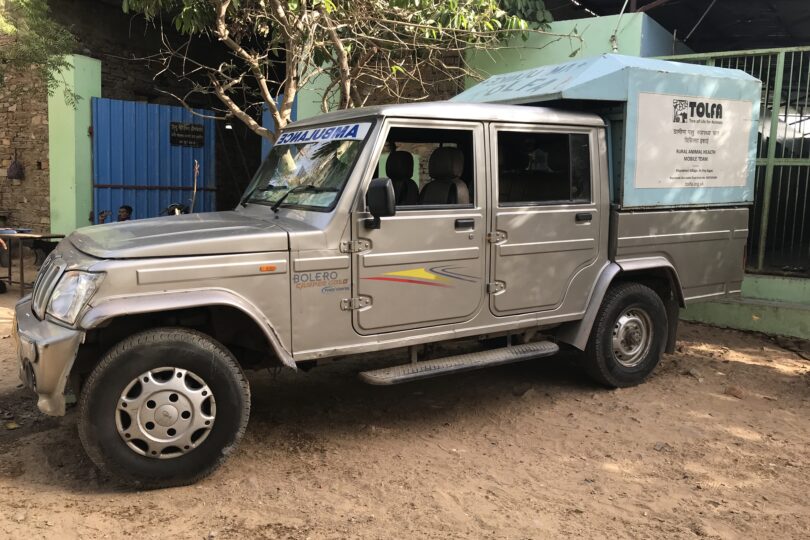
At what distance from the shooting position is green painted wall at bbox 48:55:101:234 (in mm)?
10492

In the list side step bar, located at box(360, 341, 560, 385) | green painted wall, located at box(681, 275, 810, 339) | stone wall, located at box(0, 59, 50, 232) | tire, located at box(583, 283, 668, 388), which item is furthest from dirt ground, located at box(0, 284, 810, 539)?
stone wall, located at box(0, 59, 50, 232)

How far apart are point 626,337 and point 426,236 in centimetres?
211

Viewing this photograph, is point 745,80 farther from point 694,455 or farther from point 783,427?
point 694,455

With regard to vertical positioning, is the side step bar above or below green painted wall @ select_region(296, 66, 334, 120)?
below

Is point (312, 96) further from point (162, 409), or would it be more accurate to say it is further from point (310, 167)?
point (162, 409)

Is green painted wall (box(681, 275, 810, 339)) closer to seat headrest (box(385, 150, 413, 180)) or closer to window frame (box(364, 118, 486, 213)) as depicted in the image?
window frame (box(364, 118, 486, 213))

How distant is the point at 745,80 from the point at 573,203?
200cm

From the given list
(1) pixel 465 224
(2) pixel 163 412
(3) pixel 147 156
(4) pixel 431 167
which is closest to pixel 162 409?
(2) pixel 163 412

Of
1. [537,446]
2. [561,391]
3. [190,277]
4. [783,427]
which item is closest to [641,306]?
[561,391]

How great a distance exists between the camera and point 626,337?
17.6 feet

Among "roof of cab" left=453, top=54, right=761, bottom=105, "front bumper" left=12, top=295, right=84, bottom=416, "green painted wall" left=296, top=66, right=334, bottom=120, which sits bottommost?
"front bumper" left=12, top=295, right=84, bottom=416

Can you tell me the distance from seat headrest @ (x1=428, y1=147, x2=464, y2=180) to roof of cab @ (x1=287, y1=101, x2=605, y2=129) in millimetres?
249

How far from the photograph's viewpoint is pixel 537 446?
4289 millimetres

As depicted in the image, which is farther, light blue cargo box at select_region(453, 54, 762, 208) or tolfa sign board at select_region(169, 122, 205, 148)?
tolfa sign board at select_region(169, 122, 205, 148)
